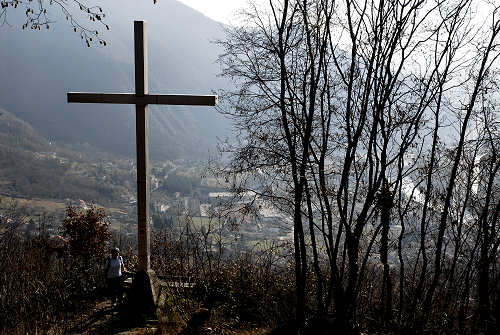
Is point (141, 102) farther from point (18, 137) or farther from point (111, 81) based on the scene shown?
point (111, 81)

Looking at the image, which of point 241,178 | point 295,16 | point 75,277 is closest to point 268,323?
point 241,178

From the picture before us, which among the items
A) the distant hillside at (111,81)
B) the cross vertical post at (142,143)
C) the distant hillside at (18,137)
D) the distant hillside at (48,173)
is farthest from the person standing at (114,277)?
the distant hillside at (18,137)

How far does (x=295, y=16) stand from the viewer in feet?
18.9

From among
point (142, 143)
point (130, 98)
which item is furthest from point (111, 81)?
point (142, 143)

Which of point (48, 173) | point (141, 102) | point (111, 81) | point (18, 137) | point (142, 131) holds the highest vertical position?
point (111, 81)

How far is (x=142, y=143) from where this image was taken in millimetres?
6199

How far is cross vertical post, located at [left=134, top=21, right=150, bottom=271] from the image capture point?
6184 millimetres

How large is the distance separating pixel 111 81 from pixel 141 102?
397 feet

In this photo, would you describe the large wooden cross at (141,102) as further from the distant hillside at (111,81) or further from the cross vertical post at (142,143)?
the distant hillside at (111,81)

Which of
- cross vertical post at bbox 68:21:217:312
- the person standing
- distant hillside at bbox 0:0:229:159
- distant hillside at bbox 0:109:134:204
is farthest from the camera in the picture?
distant hillside at bbox 0:0:229:159

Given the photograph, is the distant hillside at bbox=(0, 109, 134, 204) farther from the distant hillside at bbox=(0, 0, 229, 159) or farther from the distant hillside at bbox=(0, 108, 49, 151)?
the distant hillside at bbox=(0, 0, 229, 159)

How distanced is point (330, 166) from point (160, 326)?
9.74ft

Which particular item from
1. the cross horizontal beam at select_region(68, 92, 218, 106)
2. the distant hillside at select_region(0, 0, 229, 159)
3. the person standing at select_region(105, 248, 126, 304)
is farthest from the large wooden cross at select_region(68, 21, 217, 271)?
the distant hillside at select_region(0, 0, 229, 159)

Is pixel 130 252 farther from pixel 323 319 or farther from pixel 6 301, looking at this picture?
pixel 323 319
